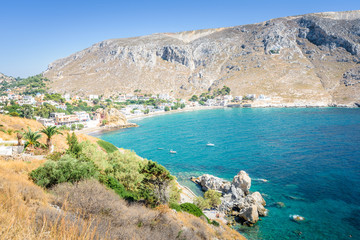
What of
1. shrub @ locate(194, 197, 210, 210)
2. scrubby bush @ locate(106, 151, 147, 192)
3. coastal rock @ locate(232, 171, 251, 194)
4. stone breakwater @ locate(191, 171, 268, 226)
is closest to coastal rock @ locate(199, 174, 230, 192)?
stone breakwater @ locate(191, 171, 268, 226)

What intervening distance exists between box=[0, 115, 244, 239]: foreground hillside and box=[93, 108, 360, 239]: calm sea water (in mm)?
8716

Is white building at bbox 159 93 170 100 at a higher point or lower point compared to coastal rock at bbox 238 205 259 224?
higher

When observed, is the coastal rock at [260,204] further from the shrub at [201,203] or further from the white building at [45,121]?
the white building at [45,121]

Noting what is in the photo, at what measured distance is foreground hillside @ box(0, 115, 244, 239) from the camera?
3.75 metres

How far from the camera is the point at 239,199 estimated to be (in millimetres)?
23594

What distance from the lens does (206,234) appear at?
11.7 m

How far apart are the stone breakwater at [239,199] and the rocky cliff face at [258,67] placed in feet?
366

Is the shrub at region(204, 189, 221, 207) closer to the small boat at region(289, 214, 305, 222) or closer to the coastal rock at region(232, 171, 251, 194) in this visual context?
the coastal rock at region(232, 171, 251, 194)

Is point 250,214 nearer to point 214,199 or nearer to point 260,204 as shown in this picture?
point 260,204

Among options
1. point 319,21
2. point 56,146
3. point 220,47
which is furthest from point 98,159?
point 319,21

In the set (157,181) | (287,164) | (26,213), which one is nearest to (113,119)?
(287,164)

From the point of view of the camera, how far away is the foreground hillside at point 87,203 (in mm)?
3745

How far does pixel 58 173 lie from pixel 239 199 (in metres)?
19.3

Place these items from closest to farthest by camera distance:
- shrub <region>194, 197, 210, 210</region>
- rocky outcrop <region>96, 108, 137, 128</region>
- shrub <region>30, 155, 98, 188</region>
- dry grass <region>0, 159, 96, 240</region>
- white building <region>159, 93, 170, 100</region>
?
dry grass <region>0, 159, 96, 240</region>, shrub <region>30, 155, 98, 188</region>, shrub <region>194, 197, 210, 210</region>, rocky outcrop <region>96, 108, 137, 128</region>, white building <region>159, 93, 170, 100</region>
